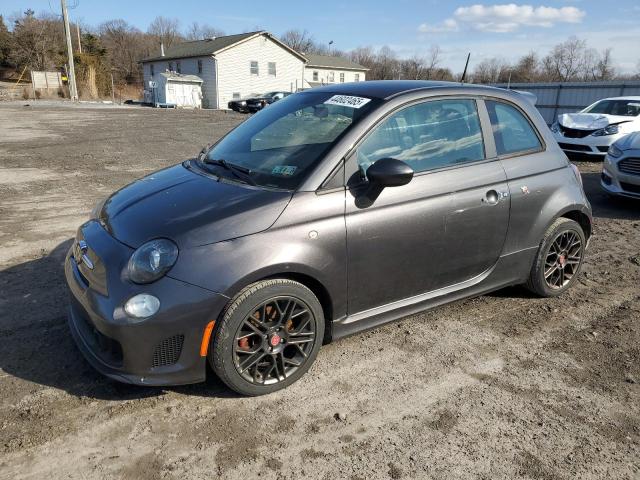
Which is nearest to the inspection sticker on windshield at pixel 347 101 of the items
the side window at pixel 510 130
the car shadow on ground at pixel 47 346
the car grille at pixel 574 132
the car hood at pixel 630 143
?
the side window at pixel 510 130

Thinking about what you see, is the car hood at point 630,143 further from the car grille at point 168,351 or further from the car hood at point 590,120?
the car grille at point 168,351

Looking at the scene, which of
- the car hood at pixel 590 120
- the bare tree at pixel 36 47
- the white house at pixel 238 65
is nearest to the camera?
the car hood at pixel 590 120

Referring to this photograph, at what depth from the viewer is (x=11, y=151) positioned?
12.0 meters

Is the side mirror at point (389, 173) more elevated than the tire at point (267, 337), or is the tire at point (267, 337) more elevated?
the side mirror at point (389, 173)

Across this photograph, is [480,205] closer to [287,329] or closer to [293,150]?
[293,150]

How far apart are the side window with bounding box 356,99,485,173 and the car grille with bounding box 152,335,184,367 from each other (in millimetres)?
1546

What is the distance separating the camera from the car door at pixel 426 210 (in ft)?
10.4

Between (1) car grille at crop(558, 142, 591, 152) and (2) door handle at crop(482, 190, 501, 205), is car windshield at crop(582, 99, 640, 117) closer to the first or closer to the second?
(1) car grille at crop(558, 142, 591, 152)

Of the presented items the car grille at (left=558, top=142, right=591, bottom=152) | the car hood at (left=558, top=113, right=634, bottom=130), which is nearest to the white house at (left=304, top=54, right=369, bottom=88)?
the car hood at (left=558, top=113, right=634, bottom=130)

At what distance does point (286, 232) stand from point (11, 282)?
3018mm

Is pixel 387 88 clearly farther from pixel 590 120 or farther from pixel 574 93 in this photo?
pixel 574 93

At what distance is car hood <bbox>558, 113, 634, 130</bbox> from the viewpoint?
12.5 metres

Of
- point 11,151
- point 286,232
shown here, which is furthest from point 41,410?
point 11,151

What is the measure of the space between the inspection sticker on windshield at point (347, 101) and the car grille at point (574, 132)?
1114cm
